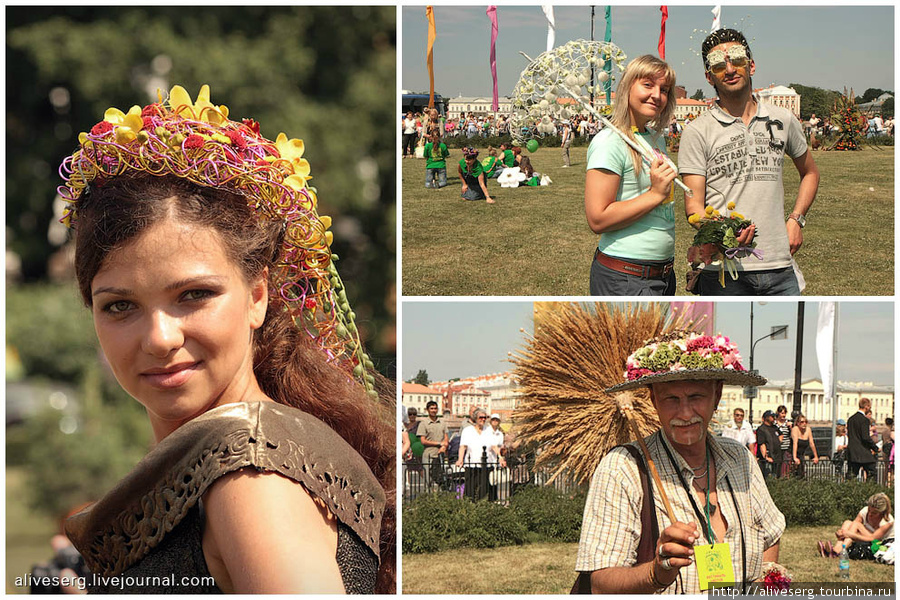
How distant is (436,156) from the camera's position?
8.03 meters

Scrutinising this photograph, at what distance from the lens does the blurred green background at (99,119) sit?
7512mm

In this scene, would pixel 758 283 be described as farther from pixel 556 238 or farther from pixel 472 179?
pixel 472 179

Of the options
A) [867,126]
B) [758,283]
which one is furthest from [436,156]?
[758,283]

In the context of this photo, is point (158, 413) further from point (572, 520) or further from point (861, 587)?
point (572, 520)

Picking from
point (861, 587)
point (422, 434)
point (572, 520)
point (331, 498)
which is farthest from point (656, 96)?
point (572, 520)

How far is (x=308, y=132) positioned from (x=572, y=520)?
4266mm

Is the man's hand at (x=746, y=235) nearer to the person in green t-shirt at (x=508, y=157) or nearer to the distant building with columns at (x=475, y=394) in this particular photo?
the distant building with columns at (x=475, y=394)

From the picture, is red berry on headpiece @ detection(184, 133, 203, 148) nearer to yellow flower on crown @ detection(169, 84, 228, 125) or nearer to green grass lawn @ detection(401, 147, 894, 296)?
yellow flower on crown @ detection(169, 84, 228, 125)

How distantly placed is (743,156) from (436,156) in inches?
188

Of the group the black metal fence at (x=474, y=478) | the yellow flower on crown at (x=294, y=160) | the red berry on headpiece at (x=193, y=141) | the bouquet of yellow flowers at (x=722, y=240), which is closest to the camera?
the red berry on headpiece at (x=193, y=141)

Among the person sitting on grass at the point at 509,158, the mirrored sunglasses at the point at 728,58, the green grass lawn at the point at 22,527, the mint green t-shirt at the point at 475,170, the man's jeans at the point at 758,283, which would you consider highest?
the person sitting on grass at the point at 509,158

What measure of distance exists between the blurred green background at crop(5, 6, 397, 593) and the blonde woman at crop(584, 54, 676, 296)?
453 cm

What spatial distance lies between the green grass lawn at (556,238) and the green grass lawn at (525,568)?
216cm

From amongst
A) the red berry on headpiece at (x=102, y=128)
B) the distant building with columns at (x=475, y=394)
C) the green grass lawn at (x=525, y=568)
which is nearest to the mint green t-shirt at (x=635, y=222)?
the red berry on headpiece at (x=102, y=128)
